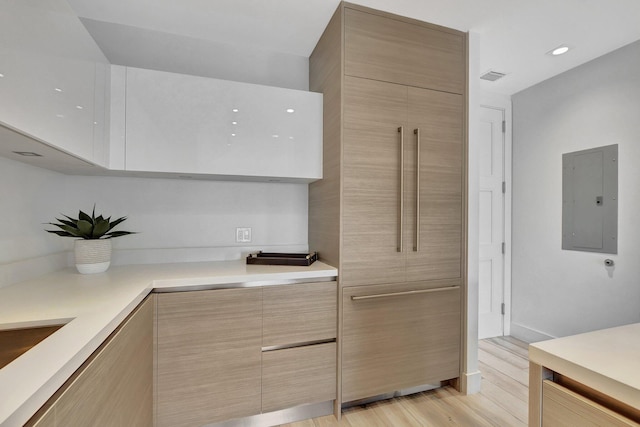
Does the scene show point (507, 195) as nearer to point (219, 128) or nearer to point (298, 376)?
point (298, 376)

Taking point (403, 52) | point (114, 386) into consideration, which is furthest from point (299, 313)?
point (403, 52)

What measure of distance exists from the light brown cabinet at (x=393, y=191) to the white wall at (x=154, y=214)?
405mm

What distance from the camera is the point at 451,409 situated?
1.89 metres

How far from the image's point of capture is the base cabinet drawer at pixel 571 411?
0.62 metres

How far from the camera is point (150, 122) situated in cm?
172

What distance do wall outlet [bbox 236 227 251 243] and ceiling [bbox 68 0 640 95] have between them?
128 centimetres

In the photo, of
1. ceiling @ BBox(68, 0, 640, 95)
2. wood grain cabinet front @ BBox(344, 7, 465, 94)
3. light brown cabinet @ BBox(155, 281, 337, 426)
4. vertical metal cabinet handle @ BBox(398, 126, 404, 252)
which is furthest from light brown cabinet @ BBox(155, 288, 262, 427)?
ceiling @ BBox(68, 0, 640, 95)

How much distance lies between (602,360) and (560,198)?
97.6 inches

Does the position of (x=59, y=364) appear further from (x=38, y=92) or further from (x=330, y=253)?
(x=330, y=253)

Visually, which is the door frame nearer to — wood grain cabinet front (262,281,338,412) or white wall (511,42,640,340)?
white wall (511,42,640,340)

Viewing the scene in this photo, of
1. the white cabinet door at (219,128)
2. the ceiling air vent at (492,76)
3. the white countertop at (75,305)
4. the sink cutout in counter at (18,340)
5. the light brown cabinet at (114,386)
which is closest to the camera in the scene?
the white countertop at (75,305)

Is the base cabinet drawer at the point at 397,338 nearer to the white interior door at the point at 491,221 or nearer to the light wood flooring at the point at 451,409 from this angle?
the light wood flooring at the point at 451,409

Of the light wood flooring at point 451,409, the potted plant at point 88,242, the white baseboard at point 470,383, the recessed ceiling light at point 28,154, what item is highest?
the recessed ceiling light at point 28,154

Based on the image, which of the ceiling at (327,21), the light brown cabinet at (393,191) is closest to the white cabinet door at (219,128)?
the light brown cabinet at (393,191)
